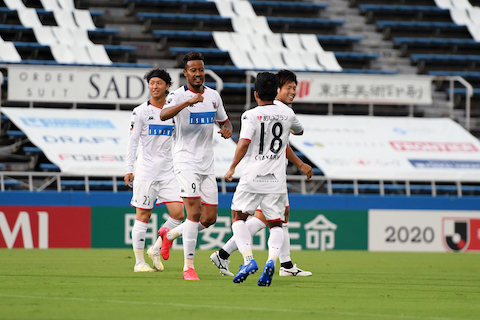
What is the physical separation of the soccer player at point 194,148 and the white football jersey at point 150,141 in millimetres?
960

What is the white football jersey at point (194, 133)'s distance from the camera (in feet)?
25.8

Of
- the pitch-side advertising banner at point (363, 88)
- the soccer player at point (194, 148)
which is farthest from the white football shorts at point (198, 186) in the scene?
the pitch-side advertising banner at point (363, 88)

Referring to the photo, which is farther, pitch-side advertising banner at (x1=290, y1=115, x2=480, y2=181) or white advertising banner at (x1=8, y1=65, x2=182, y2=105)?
pitch-side advertising banner at (x1=290, y1=115, x2=480, y2=181)

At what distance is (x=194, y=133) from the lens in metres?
7.96

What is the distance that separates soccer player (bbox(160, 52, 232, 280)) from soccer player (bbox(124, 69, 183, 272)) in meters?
0.98

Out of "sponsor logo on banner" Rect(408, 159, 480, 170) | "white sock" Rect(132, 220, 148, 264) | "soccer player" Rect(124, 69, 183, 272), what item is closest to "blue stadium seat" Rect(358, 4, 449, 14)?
"sponsor logo on banner" Rect(408, 159, 480, 170)

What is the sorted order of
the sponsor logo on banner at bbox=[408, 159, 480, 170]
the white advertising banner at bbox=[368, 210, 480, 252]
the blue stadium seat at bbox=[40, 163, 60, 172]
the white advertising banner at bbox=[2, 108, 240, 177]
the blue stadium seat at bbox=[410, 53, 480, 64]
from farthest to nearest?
1. the blue stadium seat at bbox=[410, 53, 480, 64]
2. the sponsor logo on banner at bbox=[408, 159, 480, 170]
3. the blue stadium seat at bbox=[40, 163, 60, 172]
4. the white advertising banner at bbox=[2, 108, 240, 177]
5. the white advertising banner at bbox=[368, 210, 480, 252]

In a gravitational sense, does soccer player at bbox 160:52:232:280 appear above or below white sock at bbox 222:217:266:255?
above

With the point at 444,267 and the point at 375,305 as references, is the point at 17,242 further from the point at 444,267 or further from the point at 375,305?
the point at 375,305

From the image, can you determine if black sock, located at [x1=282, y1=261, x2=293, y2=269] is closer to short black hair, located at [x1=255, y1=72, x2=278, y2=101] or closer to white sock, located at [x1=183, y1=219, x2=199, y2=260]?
white sock, located at [x1=183, y1=219, x2=199, y2=260]

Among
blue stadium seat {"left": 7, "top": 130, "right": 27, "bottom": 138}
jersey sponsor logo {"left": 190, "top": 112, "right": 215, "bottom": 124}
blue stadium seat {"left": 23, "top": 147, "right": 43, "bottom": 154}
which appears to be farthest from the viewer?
blue stadium seat {"left": 7, "top": 130, "right": 27, "bottom": 138}

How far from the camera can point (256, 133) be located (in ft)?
24.6

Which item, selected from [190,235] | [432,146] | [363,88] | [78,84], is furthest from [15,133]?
[190,235]

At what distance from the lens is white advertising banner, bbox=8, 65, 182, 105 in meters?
17.9
